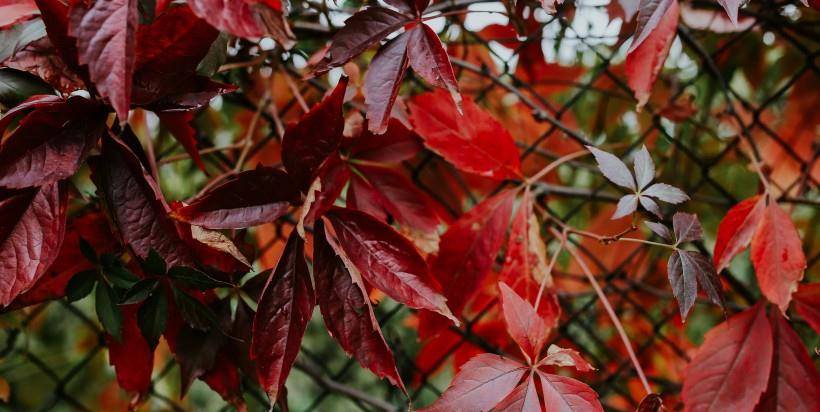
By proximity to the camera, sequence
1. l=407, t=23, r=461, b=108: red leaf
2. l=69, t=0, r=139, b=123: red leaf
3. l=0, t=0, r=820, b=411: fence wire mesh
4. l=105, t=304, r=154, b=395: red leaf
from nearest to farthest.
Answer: l=69, t=0, r=139, b=123: red leaf → l=407, t=23, r=461, b=108: red leaf → l=105, t=304, r=154, b=395: red leaf → l=0, t=0, r=820, b=411: fence wire mesh

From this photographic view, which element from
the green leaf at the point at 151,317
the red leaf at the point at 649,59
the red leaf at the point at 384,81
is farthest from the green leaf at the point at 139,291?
the red leaf at the point at 649,59

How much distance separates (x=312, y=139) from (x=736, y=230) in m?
0.41

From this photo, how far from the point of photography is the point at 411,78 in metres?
0.90

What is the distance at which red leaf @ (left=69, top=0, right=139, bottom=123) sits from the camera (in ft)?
1.24

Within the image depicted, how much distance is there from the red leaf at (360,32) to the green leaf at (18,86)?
0.21 meters

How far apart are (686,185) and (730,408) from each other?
0.49 meters

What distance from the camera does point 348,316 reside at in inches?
19.6

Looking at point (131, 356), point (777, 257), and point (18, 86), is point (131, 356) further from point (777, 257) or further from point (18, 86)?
point (777, 257)

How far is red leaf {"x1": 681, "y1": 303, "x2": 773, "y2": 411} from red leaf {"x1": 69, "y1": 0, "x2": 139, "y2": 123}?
1.80ft

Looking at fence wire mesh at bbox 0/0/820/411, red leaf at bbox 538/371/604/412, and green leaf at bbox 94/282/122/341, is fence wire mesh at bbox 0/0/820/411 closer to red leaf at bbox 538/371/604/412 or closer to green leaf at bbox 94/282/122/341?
green leaf at bbox 94/282/122/341

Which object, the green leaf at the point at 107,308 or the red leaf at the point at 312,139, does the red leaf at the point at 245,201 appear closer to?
the red leaf at the point at 312,139

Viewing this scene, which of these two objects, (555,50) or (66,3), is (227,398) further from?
(555,50)

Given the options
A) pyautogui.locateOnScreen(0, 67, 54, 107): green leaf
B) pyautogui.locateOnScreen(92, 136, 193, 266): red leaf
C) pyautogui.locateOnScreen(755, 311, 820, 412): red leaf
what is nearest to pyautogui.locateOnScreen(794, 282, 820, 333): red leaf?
pyautogui.locateOnScreen(755, 311, 820, 412): red leaf

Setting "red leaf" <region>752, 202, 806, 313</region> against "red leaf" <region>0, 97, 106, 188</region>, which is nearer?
"red leaf" <region>0, 97, 106, 188</region>
